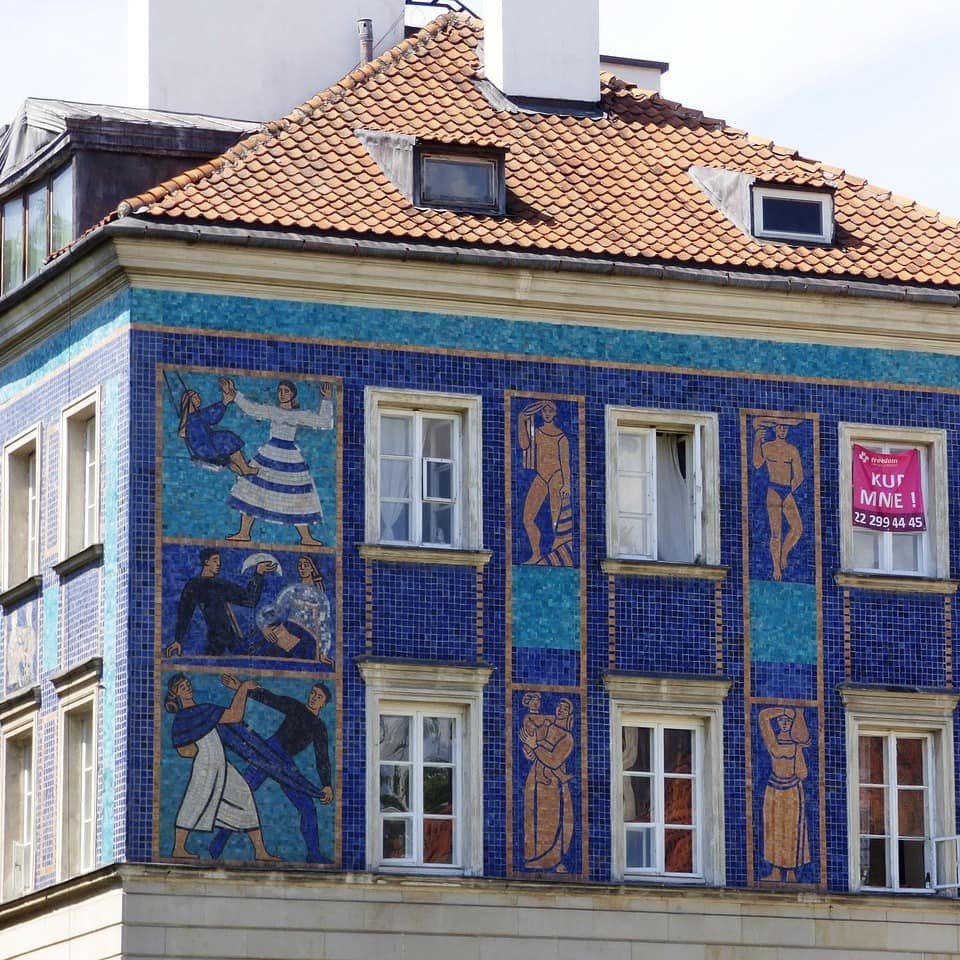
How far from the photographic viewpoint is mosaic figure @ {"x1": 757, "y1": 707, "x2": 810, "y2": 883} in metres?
40.6

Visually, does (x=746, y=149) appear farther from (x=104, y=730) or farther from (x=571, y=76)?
(x=104, y=730)

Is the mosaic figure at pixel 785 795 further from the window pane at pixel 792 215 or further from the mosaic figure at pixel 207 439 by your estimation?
the mosaic figure at pixel 207 439

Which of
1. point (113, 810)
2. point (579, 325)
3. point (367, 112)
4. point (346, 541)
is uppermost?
point (367, 112)

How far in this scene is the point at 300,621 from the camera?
3938cm

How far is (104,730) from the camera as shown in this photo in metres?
39.2

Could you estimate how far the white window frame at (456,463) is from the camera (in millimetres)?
40062

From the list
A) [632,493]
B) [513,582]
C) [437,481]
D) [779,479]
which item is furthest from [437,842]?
[779,479]

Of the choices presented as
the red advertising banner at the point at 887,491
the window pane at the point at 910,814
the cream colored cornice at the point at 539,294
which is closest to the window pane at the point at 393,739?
the cream colored cornice at the point at 539,294

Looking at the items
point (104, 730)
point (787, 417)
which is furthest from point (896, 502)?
point (104, 730)

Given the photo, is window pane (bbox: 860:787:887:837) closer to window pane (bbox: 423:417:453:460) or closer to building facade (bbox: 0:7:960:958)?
building facade (bbox: 0:7:960:958)

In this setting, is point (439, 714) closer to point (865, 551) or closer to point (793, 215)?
point (865, 551)

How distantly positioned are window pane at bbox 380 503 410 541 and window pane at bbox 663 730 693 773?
3.66m

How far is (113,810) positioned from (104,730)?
961 mm

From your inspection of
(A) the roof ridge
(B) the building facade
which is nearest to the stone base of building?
(B) the building facade
